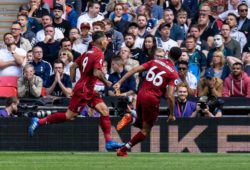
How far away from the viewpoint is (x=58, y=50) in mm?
21766

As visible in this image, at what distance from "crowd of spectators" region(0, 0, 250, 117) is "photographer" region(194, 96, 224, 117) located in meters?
0.14

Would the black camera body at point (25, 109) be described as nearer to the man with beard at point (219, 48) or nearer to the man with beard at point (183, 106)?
the man with beard at point (183, 106)

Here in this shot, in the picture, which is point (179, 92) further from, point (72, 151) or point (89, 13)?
point (89, 13)

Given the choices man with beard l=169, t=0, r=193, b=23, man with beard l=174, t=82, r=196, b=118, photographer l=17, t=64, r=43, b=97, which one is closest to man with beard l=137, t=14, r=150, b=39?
man with beard l=169, t=0, r=193, b=23

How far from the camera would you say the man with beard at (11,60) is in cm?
2103

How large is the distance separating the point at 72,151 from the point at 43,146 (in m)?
0.57

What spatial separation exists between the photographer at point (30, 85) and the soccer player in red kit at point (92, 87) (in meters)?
2.65

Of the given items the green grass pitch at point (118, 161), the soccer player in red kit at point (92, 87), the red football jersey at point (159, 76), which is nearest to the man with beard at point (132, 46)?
the green grass pitch at point (118, 161)

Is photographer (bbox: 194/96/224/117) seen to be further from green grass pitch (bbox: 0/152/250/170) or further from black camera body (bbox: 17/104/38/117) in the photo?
black camera body (bbox: 17/104/38/117)

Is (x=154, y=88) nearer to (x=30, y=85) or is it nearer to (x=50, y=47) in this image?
(x=30, y=85)

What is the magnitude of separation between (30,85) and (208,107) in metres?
3.55

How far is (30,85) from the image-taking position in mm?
20266

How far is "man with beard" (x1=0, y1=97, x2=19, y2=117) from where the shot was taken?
1948 centimetres

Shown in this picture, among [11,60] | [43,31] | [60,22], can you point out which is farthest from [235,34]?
[11,60]
